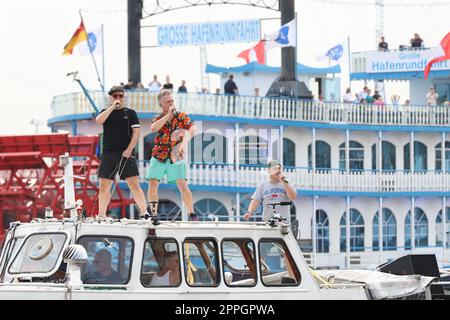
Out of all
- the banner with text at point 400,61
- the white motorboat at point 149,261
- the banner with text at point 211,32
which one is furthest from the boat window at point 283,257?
the banner with text at point 400,61

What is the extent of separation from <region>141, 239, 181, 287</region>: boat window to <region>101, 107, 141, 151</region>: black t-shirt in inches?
94.7

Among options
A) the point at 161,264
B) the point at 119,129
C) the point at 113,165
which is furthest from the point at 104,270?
→ the point at 119,129

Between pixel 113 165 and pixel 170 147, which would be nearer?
pixel 113 165

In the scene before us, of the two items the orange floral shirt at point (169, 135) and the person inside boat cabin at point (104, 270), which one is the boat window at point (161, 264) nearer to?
the person inside boat cabin at point (104, 270)

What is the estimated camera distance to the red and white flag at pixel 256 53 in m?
35.4

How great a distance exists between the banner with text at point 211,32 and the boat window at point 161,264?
73.3 feet

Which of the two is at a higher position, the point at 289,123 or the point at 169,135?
the point at 289,123

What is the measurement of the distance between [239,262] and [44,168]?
65.8ft

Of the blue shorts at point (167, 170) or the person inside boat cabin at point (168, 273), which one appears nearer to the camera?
the person inside boat cabin at point (168, 273)

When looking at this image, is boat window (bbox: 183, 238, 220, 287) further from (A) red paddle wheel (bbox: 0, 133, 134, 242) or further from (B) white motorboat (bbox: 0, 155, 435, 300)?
(A) red paddle wheel (bbox: 0, 133, 134, 242)

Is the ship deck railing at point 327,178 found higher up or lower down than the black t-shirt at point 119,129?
lower down

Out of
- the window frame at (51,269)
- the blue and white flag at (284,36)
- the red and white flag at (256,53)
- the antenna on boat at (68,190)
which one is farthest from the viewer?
the red and white flag at (256,53)

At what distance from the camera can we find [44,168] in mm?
32594

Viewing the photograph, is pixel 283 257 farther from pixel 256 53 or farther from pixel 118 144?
pixel 256 53
